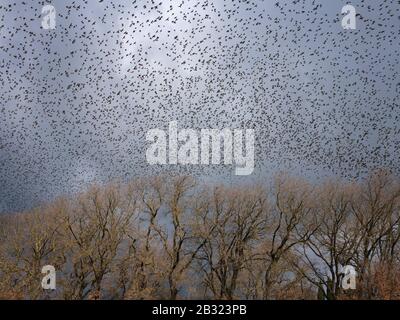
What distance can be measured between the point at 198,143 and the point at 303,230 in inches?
434

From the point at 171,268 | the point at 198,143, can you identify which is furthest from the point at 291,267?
the point at 198,143

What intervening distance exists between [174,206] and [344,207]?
44.5ft

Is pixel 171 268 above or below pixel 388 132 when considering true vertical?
below

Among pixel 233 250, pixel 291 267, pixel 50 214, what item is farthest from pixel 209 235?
pixel 50 214

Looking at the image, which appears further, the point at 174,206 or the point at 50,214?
the point at 50,214

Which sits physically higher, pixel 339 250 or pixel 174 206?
pixel 174 206

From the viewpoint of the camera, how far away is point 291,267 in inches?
1553

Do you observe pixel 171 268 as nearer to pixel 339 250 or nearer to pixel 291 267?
pixel 291 267
